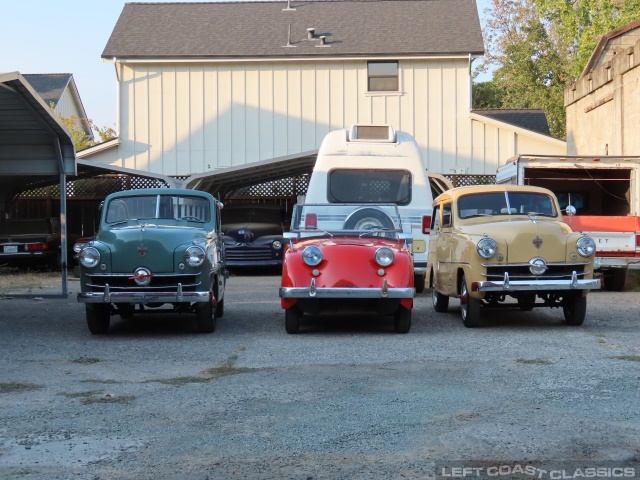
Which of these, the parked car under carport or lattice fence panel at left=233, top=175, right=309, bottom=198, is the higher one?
lattice fence panel at left=233, top=175, right=309, bottom=198

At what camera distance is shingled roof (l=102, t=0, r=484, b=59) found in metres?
29.0

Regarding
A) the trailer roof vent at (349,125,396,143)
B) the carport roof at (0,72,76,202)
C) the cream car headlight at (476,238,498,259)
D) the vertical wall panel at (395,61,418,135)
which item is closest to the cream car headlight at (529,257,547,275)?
the cream car headlight at (476,238,498,259)

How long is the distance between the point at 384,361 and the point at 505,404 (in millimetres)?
2225

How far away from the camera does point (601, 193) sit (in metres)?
19.8

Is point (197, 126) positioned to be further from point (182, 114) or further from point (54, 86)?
point (54, 86)

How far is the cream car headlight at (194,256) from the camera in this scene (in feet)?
34.9

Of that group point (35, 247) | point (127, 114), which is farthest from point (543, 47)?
point (35, 247)

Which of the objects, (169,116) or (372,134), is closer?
(372,134)

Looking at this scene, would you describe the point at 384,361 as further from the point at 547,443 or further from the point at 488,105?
the point at 488,105

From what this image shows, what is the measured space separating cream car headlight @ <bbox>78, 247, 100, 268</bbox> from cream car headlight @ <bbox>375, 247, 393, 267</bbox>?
315 centimetres

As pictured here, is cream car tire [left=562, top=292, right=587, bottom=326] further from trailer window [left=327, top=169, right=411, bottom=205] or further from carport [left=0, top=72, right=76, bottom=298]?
carport [left=0, top=72, right=76, bottom=298]

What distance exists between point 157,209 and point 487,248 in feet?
13.8

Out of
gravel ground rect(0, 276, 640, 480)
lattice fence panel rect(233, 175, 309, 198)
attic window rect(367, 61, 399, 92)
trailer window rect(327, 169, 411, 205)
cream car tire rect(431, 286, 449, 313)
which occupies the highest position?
attic window rect(367, 61, 399, 92)

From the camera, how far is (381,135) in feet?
53.4
